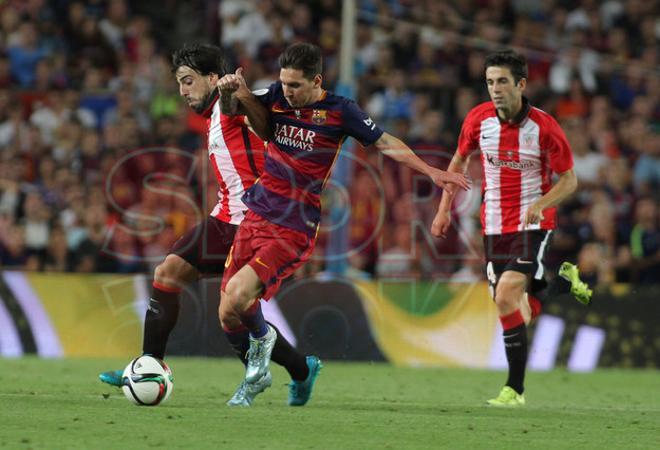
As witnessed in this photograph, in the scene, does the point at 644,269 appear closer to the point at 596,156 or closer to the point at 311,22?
the point at 596,156

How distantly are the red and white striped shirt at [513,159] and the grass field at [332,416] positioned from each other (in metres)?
1.36

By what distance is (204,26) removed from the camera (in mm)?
18266

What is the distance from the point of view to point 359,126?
814 centimetres

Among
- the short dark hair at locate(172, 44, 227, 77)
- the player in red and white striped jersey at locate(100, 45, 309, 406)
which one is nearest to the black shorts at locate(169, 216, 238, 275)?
the player in red and white striped jersey at locate(100, 45, 309, 406)

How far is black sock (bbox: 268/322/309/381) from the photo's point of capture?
8352 millimetres

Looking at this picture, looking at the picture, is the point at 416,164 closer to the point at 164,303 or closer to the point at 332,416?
the point at 332,416

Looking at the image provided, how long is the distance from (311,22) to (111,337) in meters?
5.99

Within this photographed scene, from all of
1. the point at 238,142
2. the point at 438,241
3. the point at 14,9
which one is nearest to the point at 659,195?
the point at 438,241

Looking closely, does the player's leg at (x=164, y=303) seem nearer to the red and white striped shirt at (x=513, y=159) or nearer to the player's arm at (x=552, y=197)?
the player's arm at (x=552, y=197)

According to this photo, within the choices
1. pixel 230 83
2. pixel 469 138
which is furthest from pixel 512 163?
pixel 230 83

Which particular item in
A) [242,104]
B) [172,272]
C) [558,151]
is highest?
[242,104]

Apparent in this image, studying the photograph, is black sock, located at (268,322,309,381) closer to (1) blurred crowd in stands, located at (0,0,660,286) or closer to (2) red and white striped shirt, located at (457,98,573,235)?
(2) red and white striped shirt, located at (457,98,573,235)

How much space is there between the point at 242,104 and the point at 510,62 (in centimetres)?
211

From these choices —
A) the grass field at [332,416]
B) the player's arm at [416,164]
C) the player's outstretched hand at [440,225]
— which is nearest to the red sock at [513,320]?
the grass field at [332,416]
